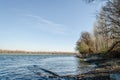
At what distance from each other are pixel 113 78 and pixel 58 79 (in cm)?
538

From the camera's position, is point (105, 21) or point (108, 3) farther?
point (105, 21)

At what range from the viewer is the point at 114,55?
5091 cm

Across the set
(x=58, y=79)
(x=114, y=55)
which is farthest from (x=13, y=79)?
(x=114, y=55)

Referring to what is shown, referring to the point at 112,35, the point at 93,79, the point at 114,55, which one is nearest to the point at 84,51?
the point at 114,55

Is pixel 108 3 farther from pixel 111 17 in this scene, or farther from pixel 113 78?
pixel 113 78

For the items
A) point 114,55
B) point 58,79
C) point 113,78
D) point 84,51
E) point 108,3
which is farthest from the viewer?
point 84,51

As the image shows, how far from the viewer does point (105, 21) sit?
23.2m

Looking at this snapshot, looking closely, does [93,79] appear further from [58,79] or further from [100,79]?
[58,79]

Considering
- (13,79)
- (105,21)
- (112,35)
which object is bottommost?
(13,79)

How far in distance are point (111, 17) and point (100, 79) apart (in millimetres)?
7760

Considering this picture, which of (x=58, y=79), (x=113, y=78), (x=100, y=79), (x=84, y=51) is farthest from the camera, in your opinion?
(x=84, y=51)

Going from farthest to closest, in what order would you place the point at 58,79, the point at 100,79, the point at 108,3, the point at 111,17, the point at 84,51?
1. the point at 84,51
2. the point at 111,17
3. the point at 108,3
4. the point at 58,79
5. the point at 100,79

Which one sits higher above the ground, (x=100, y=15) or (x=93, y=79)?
(x=100, y=15)

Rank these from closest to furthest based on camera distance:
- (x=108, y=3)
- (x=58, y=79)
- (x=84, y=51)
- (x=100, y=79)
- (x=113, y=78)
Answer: (x=113, y=78)
(x=100, y=79)
(x=58, y=79)
(x=108, y=3)
(x=84, y=51)
